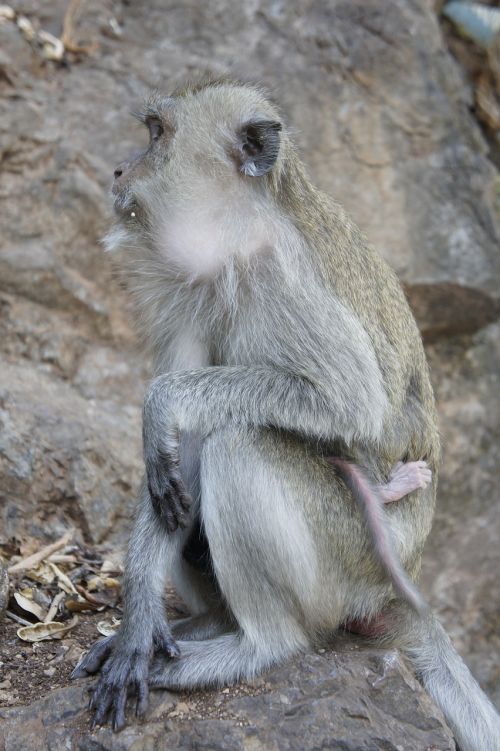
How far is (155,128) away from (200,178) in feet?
1.43

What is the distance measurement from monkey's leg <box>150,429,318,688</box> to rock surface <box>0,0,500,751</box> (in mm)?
3176

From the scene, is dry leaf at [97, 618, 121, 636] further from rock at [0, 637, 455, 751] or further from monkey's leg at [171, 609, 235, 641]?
rock at [0, 637, 455, 751]

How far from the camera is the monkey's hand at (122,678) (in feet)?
12.4

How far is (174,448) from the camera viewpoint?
4.10m

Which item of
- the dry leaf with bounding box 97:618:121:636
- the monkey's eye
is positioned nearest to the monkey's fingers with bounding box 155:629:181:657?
the dry leaf with bounding box 97:618:121:636

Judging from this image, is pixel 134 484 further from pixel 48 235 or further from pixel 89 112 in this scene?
pixel 89 112

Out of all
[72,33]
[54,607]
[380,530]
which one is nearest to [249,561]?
[380,530]

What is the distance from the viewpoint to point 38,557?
5324 mm

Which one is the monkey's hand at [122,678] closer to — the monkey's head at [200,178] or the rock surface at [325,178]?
the monkey's head at [200,178]

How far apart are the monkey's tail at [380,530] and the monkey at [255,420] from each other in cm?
4

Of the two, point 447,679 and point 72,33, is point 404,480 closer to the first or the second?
point 447,679

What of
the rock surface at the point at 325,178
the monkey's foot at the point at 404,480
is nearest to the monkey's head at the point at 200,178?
the monkey's foot at the point at 404,480

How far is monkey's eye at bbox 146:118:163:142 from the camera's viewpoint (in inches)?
179

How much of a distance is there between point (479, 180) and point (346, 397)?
5253 mm
